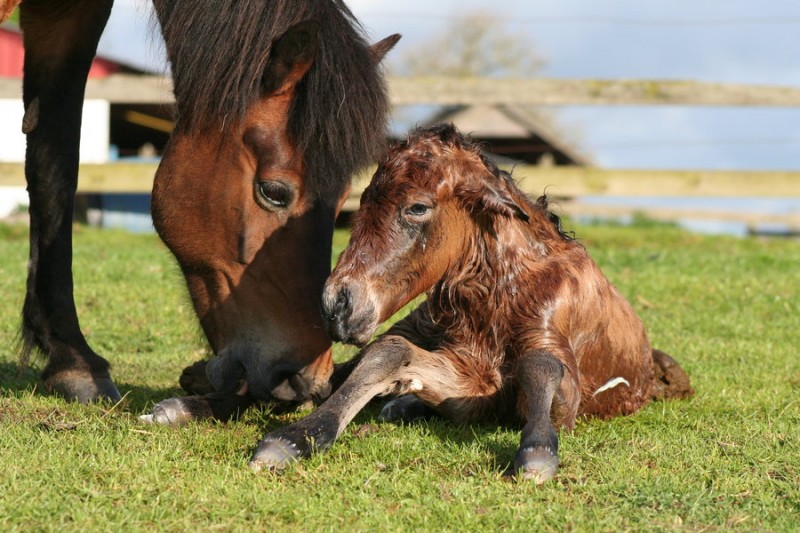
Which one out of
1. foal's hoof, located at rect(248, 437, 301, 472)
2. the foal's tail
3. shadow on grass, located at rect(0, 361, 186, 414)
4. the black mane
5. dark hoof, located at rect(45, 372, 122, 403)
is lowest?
shadow on grass, located at rect(0, 361, 186, 414)

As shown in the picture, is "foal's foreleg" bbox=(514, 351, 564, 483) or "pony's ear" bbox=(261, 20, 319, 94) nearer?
"foal's foreleg" bbox=(514, 351, 564, 483)

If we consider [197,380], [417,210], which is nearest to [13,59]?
[197,380]

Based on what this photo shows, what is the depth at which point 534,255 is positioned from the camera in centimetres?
411

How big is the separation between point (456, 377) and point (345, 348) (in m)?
2.29

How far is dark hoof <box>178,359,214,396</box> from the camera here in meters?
4.41

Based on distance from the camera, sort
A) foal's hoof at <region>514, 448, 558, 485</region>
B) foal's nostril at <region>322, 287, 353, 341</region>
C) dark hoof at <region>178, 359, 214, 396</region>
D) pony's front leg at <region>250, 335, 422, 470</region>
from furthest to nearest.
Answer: dark hoof at <region>178, 359, 214, 396</region> < foal's nostril at <region>322, 287, 353, 341</region> < pony's front leg at <region>250, 335, 422, 470</region> < foal's hoof at <region>514, 448, 558, 485</region>

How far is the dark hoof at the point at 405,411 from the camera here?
429cm

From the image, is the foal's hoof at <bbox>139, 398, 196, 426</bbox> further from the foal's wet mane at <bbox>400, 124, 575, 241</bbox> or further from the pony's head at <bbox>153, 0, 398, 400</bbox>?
the foal's wet mane at <bbox>400, 124, 575, 241</bbox>

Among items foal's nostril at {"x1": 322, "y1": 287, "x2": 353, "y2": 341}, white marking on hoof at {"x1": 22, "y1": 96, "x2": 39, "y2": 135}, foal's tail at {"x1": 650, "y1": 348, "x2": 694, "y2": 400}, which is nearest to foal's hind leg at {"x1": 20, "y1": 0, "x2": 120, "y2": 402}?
white marking on hoof at {"x1": 22, "y1": 96, "x2": 39, "y2": 135}

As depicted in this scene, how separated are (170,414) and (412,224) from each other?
1279mm

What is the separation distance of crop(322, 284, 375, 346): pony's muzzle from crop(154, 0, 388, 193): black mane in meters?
0.56

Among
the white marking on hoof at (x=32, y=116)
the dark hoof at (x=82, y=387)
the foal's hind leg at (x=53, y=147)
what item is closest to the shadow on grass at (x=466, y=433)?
the dark hoof at (x=82, y=387)

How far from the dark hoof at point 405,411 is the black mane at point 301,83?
1.09 meters

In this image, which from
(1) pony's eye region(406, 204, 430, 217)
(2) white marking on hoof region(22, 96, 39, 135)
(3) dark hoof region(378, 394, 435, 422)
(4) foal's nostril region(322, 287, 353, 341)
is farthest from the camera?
(2) white marking on hoof region(22, 96, 39, 135)
